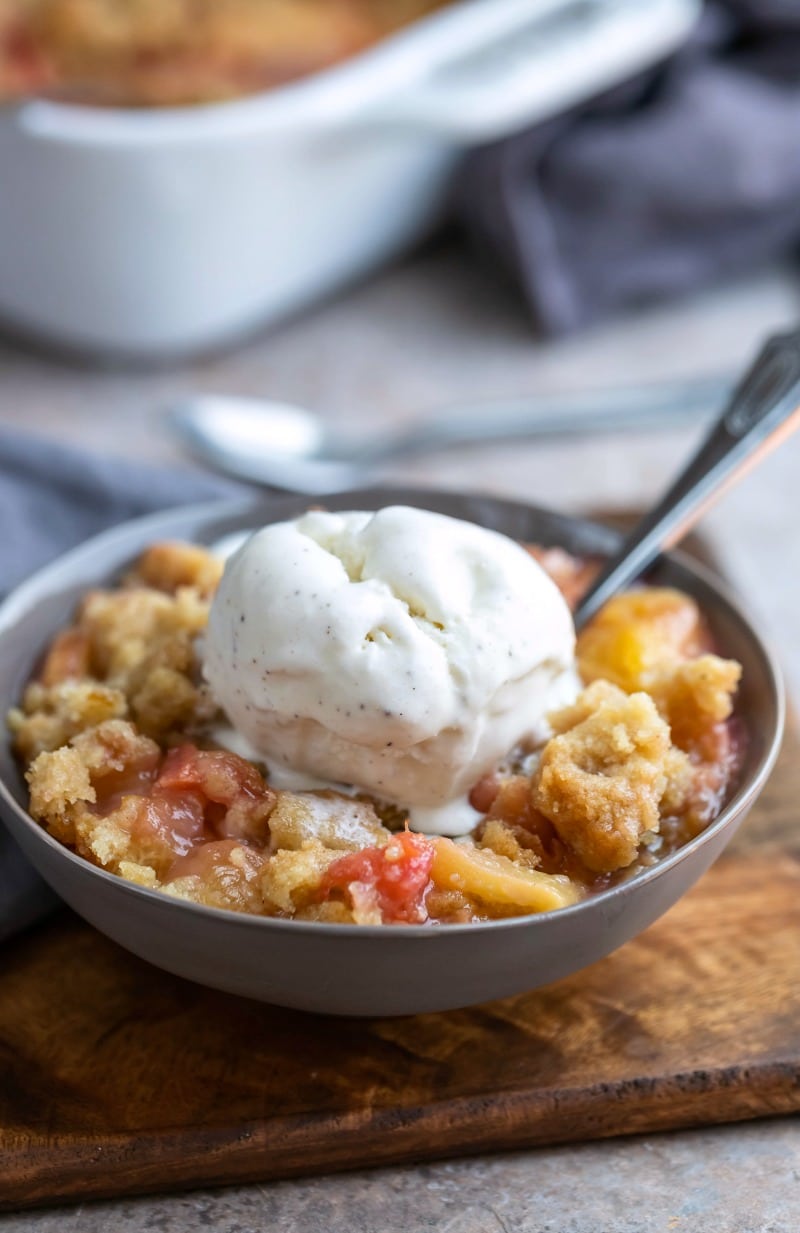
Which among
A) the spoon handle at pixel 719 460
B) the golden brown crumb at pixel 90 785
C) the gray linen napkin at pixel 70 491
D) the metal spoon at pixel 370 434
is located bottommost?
the metal spoon at pixel 370 434

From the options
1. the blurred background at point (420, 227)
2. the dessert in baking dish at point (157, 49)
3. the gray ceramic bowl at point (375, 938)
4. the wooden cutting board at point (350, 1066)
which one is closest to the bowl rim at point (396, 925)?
the gray ceramic bowl at point (375, 938)

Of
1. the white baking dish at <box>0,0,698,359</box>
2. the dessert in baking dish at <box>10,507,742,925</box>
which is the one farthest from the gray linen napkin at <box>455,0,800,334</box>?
the dessert in baking dish at <box>10,507,742,925</box>

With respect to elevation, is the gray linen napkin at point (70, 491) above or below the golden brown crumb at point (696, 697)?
below

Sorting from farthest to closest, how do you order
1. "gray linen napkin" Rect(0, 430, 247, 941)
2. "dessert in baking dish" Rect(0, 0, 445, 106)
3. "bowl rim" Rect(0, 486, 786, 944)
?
"dessert in baking dish" Rect(0, 0, 445, 106) → "gray linen napkin" Rect(0, 430, 247, 941) → "bowl rim" Rect(0, 486, 786, 944)

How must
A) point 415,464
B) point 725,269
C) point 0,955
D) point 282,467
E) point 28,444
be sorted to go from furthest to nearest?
point 725,269, point 415,464, point 282,467, point 28,444, point 0,955

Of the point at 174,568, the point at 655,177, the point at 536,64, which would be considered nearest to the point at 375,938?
the point at 174,568

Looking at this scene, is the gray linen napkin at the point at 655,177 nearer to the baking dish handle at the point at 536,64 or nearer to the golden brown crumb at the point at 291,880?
the baking dish handle at the point at 536,64

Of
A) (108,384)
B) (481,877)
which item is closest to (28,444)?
(108,384)

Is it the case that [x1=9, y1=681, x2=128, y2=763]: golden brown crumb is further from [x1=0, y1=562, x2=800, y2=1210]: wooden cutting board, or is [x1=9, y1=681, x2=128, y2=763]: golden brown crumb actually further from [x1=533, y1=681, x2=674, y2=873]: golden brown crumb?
[x1=533, y1=681, x2=674, y2=873]: golden brown crumb

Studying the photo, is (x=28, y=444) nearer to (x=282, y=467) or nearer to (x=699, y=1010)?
(x=282, y=467)
